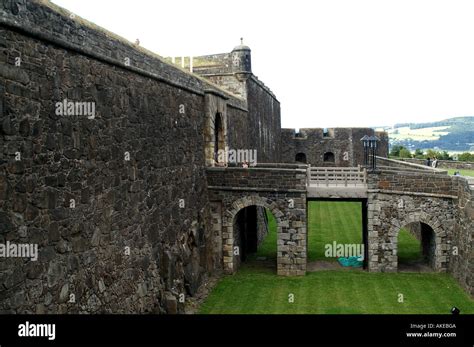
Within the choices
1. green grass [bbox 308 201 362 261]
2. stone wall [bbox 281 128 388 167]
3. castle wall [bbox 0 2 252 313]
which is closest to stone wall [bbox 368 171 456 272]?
green grass [bbox 308 201 362 261]

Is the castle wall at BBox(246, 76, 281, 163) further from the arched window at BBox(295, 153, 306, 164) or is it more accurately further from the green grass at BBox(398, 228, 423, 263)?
the green grass at BBox(398, 228, 423, 263)

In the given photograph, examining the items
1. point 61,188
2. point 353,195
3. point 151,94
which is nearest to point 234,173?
point 353,195

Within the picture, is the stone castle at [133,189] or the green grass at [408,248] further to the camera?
the green grass at [408,248]

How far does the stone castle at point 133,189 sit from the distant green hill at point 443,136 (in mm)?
102033

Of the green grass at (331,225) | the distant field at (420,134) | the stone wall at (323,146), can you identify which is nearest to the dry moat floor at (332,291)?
the green grass at (331,225)

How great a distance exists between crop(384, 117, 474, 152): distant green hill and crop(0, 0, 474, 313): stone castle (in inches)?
4017

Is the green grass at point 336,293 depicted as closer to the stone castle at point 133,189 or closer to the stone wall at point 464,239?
the stone wall at point 464,239

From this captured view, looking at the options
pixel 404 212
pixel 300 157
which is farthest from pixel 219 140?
pixel 300 157

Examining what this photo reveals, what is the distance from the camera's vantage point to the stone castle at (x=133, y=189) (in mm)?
7066

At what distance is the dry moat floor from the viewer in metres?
14.5

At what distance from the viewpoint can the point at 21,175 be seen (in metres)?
6.92

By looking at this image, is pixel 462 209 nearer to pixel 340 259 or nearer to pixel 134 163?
pixel 340 259

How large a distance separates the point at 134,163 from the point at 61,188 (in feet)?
10.5

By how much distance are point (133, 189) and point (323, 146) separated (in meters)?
36.8
